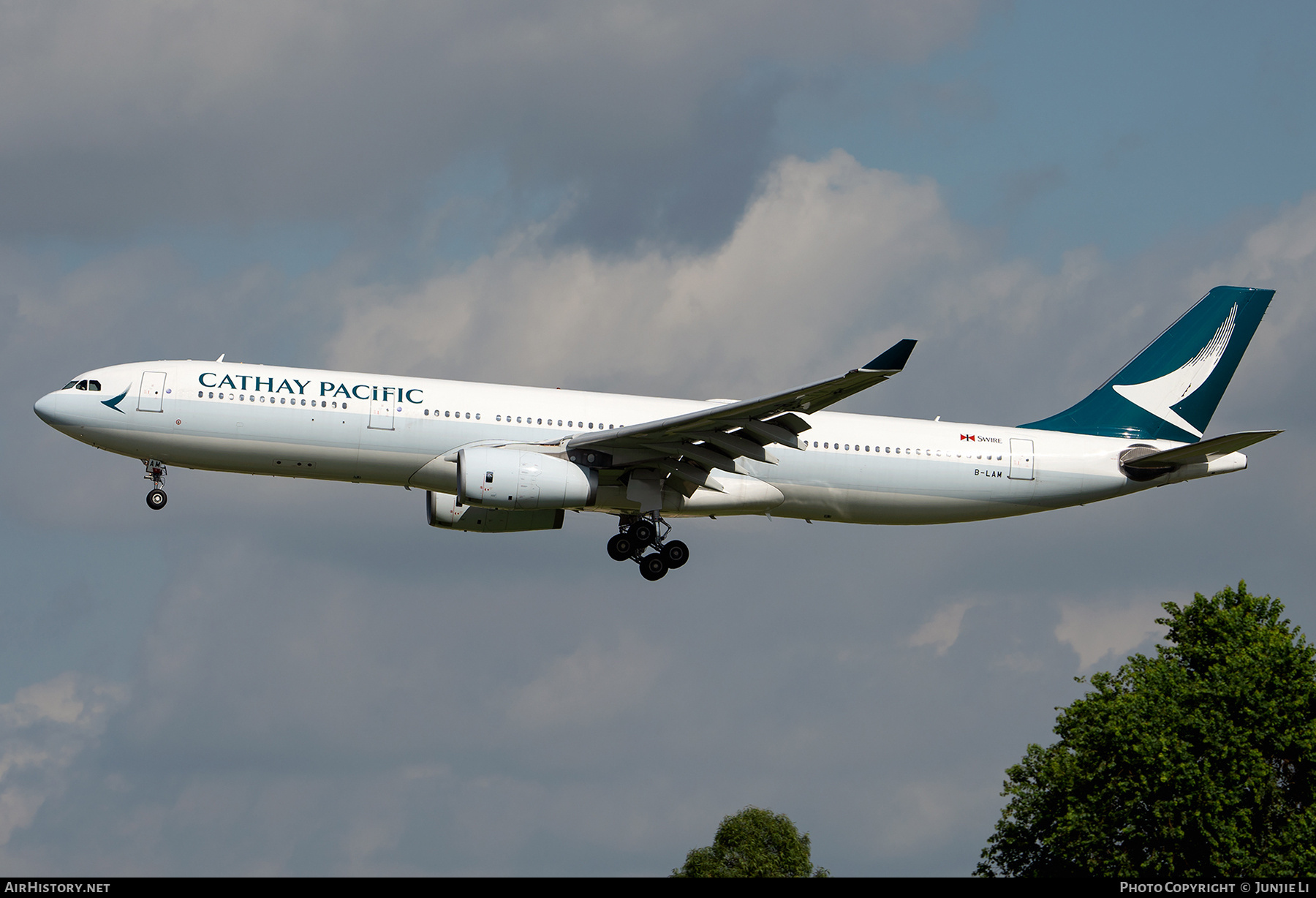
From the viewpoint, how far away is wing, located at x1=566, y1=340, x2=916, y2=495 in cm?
4312

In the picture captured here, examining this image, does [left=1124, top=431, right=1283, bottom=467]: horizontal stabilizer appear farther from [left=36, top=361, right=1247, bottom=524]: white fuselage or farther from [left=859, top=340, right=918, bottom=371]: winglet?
[left=859, top=340, right=918, bottom=371]: winglet

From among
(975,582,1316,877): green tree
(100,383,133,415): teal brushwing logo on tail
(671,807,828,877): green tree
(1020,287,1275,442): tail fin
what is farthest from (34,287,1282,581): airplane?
(671,807,828,877): green tree

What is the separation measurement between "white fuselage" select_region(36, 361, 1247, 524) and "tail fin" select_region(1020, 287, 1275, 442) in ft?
9.05

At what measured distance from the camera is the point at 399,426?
45406 millimetres

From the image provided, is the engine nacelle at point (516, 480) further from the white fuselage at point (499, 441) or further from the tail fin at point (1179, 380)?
the tail fin at point (1179, 380)

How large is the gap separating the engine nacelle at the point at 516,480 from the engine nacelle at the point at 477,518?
15.5 ft

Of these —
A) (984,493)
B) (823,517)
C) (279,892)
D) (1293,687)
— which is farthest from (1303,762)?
(279,892)

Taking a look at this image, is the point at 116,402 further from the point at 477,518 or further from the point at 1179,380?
the point at 1179,380

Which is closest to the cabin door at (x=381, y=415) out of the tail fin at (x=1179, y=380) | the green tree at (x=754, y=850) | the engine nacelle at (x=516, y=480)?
the engine nacelle at (x=516, y=480)

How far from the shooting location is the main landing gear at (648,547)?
4806 cm

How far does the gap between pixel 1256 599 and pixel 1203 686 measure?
5868 mm

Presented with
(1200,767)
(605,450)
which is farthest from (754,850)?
(605,450)

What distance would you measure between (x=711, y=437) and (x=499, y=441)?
580 cm

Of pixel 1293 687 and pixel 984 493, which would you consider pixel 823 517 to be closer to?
pixel 984 493
